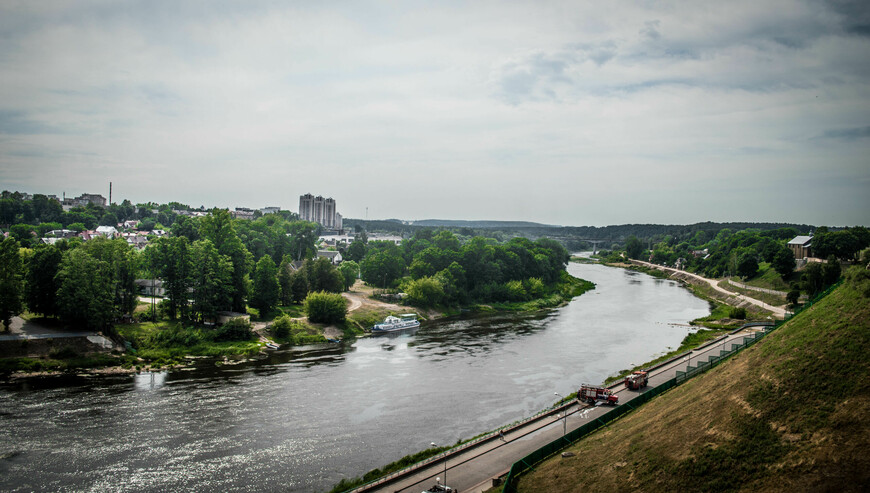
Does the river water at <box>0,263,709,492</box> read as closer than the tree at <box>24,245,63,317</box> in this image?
Yes

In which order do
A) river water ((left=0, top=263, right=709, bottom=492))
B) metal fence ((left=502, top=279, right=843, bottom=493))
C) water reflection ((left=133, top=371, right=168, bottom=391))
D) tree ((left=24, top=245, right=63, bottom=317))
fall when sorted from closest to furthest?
1. metal fence ((left=502, top=279, right=843, bottom=493))
2. river water ((left=0, top=263, right=709, bottom=492))
3. water reflection ((left=133, top=371, right=168, bottom=391))
4. tree ((left=24, top=245, right=63, bottom=317))

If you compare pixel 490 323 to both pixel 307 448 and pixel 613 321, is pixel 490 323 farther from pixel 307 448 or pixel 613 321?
pixel 307 448

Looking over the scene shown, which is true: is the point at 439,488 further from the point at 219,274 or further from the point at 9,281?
the point at 219,274

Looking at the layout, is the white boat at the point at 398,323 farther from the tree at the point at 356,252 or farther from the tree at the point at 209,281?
the tree at the point at 356,252

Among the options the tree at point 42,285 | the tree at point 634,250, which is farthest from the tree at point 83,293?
the tree at point 634,250

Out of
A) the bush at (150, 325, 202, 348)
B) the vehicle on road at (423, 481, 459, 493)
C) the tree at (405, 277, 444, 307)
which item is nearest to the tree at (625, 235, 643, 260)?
the tree at (405, 277, 444, 307)

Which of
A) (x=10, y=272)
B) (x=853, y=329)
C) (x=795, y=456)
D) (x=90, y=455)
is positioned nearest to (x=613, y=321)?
(x=853, y=329)

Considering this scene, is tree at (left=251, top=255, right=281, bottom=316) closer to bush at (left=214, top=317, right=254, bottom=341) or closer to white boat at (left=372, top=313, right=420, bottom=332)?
bush at (left=214, top=317, right=254, bottom=341)
